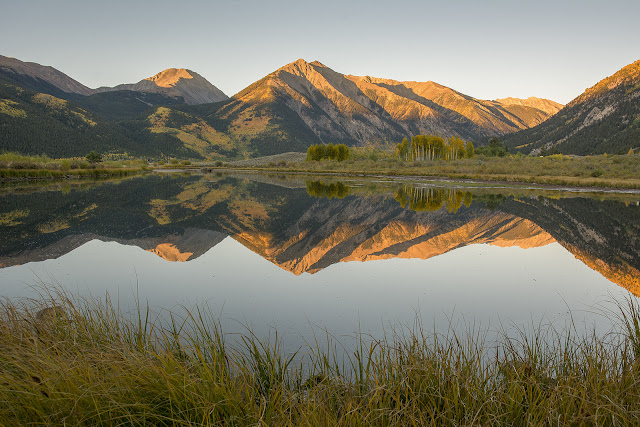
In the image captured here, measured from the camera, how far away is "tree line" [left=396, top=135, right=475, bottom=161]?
396ft

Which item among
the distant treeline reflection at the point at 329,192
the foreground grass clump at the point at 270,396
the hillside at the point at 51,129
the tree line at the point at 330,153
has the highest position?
the hillside at the point at 51,129

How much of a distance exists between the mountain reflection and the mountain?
13895 cm

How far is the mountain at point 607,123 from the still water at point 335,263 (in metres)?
146

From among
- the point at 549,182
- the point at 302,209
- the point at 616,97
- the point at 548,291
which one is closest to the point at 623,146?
the point at 616,97

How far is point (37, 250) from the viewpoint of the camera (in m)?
13.3

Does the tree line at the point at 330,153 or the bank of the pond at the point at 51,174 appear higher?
the tree line at the point at 330,153

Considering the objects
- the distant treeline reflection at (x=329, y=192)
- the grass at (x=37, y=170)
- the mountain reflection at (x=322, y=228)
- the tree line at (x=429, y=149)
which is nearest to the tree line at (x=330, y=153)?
the tree line at (x=429, y=149)

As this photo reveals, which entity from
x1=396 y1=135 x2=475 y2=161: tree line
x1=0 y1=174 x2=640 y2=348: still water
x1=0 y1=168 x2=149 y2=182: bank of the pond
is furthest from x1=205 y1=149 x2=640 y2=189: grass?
x1=0 y1=168 x2=149 y2=182: bank of the pond

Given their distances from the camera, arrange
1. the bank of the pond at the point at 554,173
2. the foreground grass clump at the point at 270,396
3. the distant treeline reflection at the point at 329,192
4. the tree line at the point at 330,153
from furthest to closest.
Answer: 1. the tree line at the point at 330,153
2. the bank of the pond at the point at 554,173
3. the distant treeline reflection at the point at 329,192
4. the foreground grass clump at the point at 270,396

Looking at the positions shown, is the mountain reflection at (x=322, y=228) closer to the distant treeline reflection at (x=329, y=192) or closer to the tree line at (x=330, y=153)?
the distant treeline reflection at (x=329, y=192)

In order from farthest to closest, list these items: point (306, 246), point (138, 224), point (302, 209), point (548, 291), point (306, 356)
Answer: point (302, 209) < point (138, 224) < point (306, 246) < point (548, 291) < point (306, 356)

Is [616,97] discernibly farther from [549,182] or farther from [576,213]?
[576,213]

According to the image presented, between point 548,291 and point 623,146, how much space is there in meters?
161

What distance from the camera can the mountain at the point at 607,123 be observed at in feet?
469
